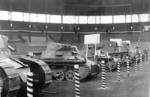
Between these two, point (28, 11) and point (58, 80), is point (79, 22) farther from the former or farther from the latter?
point (58, 80)

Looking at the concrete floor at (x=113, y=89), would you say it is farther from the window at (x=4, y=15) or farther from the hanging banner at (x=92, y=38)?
the window at (x=4, y=15)

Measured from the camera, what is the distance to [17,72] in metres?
4.25

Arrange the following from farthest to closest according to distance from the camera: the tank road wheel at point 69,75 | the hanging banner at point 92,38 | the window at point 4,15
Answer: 1. the tank road wheel at point 69,75
2. the hanging banner at point 92,38
3. the window at point 4,15

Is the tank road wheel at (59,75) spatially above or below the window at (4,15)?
below

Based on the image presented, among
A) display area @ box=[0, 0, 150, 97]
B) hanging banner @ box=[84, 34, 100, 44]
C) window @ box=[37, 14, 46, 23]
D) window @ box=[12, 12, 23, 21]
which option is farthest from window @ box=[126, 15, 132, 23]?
window @ box=[12, 12, 23, 21]

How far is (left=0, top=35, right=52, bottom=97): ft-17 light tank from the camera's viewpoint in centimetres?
393

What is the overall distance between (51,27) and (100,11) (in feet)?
1.91

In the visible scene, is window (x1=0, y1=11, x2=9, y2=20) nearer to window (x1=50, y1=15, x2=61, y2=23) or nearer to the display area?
the display area

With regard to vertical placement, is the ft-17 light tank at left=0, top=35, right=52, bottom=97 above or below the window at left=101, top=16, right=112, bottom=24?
below

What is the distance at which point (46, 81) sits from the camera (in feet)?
17.0

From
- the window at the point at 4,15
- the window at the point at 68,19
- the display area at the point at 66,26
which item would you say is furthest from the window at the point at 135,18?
the window at the point at 4,15

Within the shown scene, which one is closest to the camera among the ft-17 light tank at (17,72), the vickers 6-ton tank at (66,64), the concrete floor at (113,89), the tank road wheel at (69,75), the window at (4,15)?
the window at (4,15)

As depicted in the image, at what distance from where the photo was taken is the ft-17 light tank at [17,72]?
3.93m

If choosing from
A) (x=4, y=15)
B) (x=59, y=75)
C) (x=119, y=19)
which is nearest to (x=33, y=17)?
(x=4, y=15)
